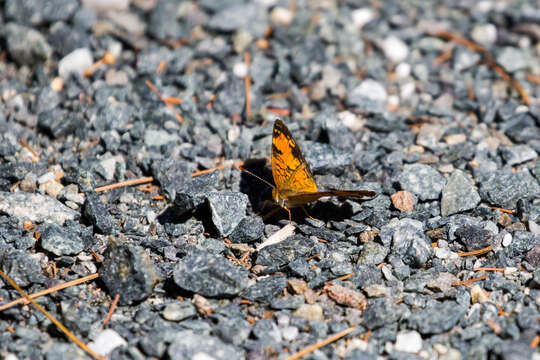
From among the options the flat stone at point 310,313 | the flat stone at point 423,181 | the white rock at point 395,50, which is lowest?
the flat stone at point 310,313

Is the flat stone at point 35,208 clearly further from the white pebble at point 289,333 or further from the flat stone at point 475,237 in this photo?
the flat stone at point 475,237

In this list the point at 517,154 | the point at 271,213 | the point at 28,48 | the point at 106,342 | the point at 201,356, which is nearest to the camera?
the point at 201,356

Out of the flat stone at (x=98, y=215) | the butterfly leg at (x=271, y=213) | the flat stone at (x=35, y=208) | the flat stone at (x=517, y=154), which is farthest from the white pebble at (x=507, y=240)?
the flat stone at (x=35, y=208)

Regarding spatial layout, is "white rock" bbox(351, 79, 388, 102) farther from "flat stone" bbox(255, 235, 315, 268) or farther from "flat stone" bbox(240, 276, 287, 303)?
"flat stone" bbox(240, 276, 287, 303)

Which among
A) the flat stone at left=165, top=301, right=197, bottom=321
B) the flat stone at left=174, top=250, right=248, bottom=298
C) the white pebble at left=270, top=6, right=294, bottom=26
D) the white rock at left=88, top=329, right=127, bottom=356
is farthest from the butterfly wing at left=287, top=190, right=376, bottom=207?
the white pebble at left=270, top=6, right=294, bottom=26

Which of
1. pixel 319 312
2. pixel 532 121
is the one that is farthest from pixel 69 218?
pixel 532 121

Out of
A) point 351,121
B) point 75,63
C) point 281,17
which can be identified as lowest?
point 351,121

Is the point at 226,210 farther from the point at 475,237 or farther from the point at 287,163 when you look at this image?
the point at 475,237

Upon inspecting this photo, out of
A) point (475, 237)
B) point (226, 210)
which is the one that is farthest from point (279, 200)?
point (475, 237)
